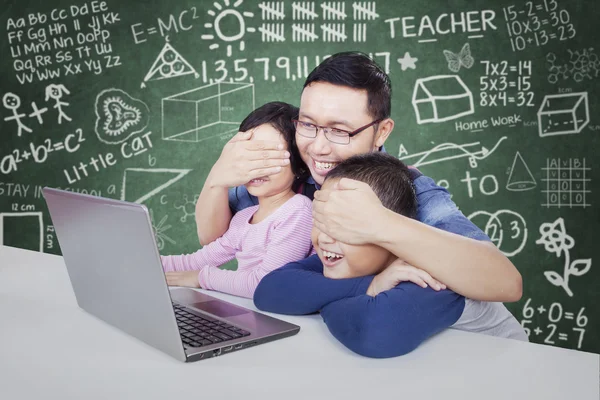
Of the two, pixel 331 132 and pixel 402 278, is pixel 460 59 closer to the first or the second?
pixel 331 132

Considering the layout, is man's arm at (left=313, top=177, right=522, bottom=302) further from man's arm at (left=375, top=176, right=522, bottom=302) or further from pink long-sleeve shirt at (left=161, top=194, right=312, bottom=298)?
pink long-sleeve shirt at (left=161, top=194, right=312, bottom=298)

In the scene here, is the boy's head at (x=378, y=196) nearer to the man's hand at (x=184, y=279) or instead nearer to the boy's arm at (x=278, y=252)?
the boy's arm at (x=278, y=252)

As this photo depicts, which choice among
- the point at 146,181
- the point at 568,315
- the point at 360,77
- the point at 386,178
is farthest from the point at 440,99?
the point at 386,178

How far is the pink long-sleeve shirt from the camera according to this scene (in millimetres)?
1230

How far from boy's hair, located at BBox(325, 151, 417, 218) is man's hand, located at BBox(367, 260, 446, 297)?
0.51 ft

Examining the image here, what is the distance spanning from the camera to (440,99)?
289 cm

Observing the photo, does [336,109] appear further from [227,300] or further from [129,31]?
[129,31]

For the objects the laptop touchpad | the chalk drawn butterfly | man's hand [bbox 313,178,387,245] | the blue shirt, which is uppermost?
the chalk drawn butterfly

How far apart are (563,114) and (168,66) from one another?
1957 millimetres

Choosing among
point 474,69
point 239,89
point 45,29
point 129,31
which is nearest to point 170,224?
point 239,89

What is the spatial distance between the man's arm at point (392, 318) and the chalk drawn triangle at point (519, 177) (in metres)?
1.99

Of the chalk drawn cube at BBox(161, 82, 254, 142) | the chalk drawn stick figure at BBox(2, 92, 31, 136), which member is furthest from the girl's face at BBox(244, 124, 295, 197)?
the chalk drawn stick figure at BBox(2, 92, 31, 136)

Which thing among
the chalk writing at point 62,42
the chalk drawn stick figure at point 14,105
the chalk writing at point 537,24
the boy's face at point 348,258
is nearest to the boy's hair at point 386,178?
the boy's face at point 348,258

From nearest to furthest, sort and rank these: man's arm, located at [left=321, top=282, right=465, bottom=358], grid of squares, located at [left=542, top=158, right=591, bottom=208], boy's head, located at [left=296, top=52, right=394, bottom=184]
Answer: man's arm, located at [left=321, top=282, right=465, bottom=358] < boy's head, located at [left=296, top=52, right=394, bottom=184] < grid of squares, located at [left=542, top=158, right=591, bottom=208]
